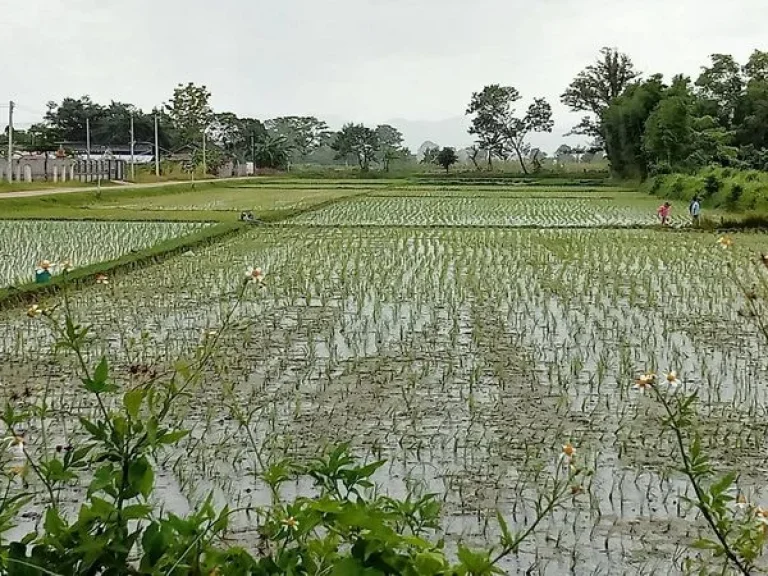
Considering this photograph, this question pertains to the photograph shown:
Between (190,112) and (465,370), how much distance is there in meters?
46.8

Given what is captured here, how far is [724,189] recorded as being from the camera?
19.4m

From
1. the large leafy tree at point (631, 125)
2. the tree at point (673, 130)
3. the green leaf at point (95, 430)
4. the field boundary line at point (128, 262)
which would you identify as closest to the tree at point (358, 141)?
the large leafy tree at point (631, 125)

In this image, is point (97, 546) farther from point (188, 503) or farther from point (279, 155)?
point (279, 155)

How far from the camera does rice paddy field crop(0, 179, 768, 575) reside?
125 inches

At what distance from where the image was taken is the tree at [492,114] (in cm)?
4897

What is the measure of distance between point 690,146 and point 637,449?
2589cm

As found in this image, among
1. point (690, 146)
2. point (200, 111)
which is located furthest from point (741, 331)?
point (200, 111)

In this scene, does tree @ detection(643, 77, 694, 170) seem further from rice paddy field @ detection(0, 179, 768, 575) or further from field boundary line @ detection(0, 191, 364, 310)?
rice paddy field @ detection(0, 179, 768, 575)

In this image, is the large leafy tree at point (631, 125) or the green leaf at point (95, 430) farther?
the large leafy tree at point (631, 125)

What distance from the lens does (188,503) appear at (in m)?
3.10

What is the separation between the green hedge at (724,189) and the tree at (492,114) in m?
23.0

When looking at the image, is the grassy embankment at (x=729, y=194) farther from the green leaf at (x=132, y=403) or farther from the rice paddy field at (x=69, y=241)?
the green leaf at (x=132, y=403)

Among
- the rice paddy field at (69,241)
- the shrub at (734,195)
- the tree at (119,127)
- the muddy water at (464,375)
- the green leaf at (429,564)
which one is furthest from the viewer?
the tree at (119,127)

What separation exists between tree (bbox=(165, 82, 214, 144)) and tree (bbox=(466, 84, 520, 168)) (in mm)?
14011
